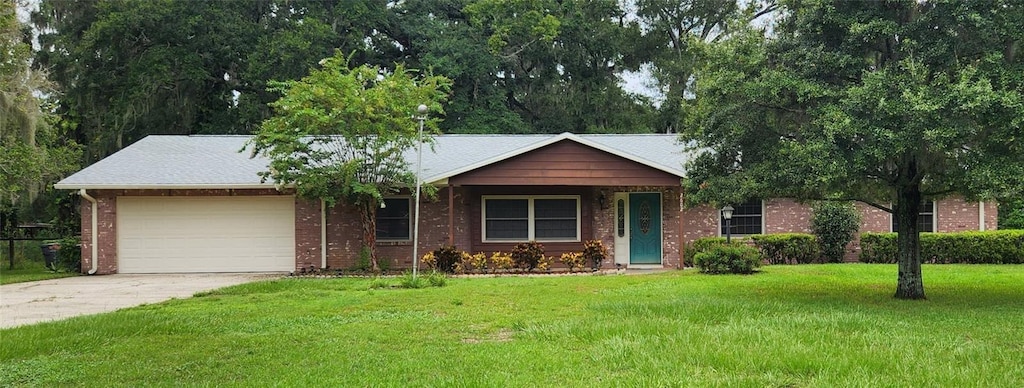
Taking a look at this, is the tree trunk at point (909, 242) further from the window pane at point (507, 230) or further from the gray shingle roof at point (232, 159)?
the window pane at point (507, 230)

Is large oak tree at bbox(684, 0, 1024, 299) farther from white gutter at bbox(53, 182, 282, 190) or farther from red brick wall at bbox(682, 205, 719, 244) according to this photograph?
white gutter at bbox(53, 182, 282, 190)

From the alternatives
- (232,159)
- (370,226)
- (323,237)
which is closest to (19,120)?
(232,159)

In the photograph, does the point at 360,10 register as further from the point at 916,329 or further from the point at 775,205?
the point at 916,329

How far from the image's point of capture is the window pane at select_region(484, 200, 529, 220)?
1678cm

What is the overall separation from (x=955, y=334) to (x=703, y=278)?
20.2ft

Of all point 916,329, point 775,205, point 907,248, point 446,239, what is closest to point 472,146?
point 446,239

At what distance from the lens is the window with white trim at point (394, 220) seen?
16688 mm

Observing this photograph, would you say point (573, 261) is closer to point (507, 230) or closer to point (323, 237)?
point (507, 230)

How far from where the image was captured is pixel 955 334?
6629 millimetres

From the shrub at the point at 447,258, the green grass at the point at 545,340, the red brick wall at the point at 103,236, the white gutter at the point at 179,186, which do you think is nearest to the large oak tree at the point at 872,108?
the green grass at the point at 545,340

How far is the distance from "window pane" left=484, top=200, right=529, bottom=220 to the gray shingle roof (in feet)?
3.84

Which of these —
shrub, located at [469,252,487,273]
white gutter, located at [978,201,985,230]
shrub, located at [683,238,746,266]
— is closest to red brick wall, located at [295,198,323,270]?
shrub, located at [469,252,487,273]

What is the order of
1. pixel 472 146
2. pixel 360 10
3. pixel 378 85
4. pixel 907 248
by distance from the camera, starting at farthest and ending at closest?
pixel 360 10, pixel 472 146, pixel 378 85, pixel 907 248

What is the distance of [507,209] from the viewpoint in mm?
16812
